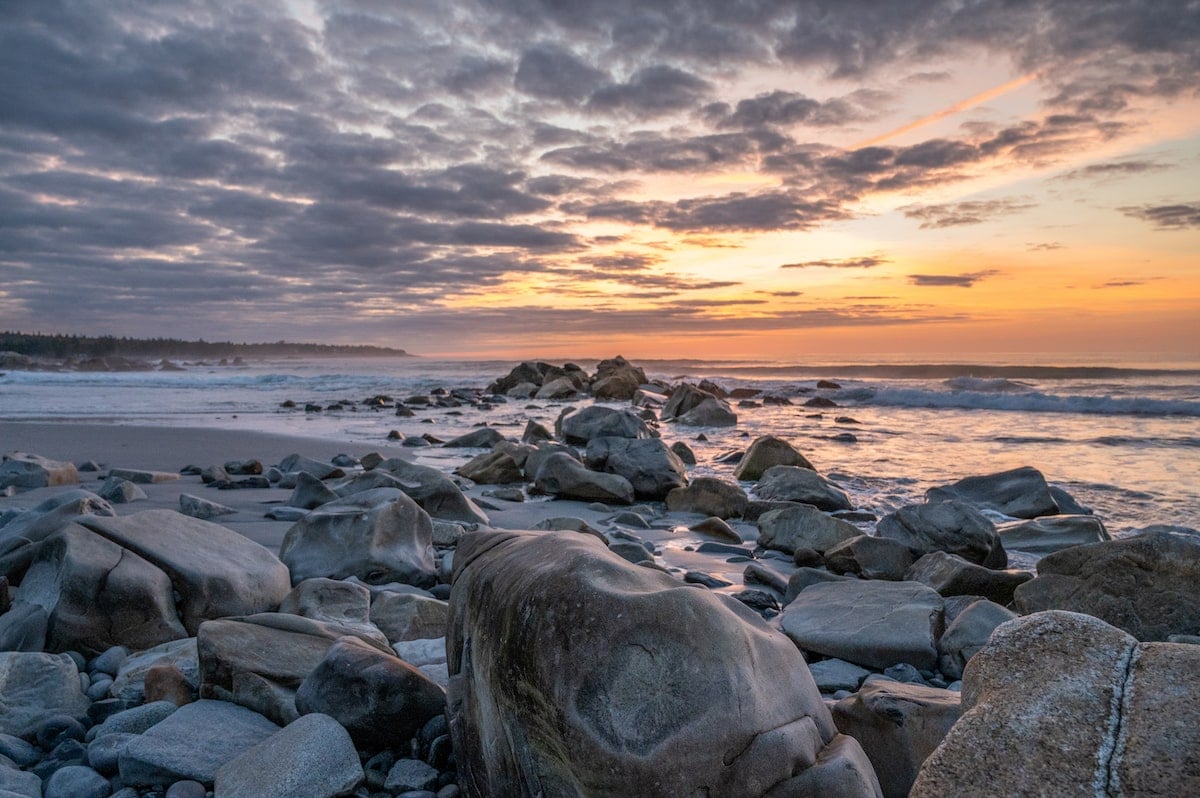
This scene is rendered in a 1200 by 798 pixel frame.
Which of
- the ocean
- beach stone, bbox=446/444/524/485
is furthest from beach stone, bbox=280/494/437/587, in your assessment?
the ocean

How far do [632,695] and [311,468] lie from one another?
27.8ft

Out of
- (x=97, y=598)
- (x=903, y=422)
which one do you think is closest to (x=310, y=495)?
(x=97, y=598)

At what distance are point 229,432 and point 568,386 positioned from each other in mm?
14535

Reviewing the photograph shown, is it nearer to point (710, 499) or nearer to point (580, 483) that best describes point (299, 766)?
point (710, 499)

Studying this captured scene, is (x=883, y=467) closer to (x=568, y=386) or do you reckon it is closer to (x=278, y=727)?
(x=278, y=727)

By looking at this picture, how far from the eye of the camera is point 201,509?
7059 millimetres

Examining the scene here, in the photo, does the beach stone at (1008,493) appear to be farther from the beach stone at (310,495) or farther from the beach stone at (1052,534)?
the beach stone at (310,495)

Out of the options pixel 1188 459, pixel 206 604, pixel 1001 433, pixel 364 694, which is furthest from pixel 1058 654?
pixel 1001 433

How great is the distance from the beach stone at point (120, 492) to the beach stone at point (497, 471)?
3.73 meters

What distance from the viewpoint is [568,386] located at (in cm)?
2803

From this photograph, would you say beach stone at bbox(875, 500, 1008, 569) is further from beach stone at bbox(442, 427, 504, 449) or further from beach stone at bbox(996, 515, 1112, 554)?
beach stone at bbox(442, 427, 504, 449)

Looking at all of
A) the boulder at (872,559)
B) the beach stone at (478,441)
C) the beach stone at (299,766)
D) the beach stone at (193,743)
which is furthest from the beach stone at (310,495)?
the beach stone at (478,441)

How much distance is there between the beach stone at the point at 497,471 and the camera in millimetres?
9945

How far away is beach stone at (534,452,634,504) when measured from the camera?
28.7 feet
